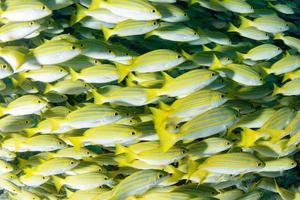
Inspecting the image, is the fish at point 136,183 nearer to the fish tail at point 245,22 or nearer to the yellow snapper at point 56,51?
the yellow snapper at point 56,51

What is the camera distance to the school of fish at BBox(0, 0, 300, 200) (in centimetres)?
420

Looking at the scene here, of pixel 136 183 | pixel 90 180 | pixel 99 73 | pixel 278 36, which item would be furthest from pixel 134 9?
pixel 278 36

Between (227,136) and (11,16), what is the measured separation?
10.1 ft

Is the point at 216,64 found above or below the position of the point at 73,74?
above

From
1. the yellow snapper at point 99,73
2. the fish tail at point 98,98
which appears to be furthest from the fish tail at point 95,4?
the fish tail at point 98,98

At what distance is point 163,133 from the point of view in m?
3.99

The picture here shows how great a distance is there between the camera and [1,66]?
4.57 m

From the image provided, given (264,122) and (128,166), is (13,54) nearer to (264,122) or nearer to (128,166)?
(128,166)

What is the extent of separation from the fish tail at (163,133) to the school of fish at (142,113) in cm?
1

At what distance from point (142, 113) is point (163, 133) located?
4.66 ft

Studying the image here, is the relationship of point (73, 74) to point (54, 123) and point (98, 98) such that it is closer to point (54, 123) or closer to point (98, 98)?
point (98, 98)

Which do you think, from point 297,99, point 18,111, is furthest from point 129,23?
point 297,99

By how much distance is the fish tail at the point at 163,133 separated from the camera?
3961 mm

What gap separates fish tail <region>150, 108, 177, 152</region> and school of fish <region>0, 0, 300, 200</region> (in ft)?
0.04
